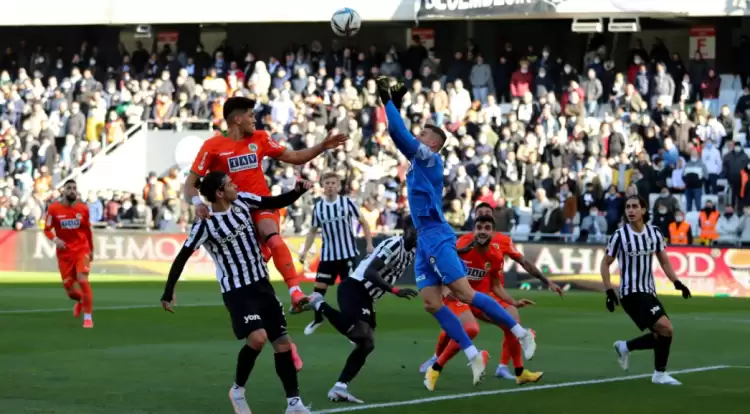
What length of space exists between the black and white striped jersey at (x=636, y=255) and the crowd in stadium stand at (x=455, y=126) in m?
15.5

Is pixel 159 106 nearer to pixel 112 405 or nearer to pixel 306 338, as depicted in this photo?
pixel 306 338

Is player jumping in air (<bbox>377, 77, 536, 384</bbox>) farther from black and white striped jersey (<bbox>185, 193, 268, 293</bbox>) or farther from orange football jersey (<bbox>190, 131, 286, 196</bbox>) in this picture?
black and white striped jersey (<bbox>185, 193, 268, 293</bbox>)

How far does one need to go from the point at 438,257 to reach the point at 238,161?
223 cm

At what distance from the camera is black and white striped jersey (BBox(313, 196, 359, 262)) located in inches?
869

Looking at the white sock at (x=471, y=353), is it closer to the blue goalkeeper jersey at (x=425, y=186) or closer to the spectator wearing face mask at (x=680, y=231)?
the blue goalkeeper jersey at (x=425, y=186)

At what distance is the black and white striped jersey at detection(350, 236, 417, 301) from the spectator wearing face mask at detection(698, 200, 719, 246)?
58.2 ft

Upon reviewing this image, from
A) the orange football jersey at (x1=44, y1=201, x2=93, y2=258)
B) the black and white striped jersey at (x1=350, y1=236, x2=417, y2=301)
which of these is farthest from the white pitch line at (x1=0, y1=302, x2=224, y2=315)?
the black and white striped jersey at (x1=350, y1=236, x2=417, y2=301)

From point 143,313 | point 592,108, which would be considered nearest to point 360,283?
point 143,313

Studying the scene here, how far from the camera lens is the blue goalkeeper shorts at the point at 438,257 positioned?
1280 cm

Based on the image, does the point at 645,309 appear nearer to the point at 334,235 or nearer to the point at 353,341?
the point at 353,341

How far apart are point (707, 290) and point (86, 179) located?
19980 millimetres

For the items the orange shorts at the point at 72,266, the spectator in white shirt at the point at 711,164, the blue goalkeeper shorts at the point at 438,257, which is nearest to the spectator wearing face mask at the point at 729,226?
the spectator in white shirt at the point at 711,164

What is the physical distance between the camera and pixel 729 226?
3058cm

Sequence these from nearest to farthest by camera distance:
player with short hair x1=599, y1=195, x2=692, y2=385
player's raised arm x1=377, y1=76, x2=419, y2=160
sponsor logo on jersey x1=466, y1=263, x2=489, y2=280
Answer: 1. player's raised arm x1=377, y1=76, x2=419, y2=160
2. sponsor logo on jersey x1=466, y1=263, x2=489, y2=280
3. player with short hair x1=599, y1=195, x2=692, y2=385
